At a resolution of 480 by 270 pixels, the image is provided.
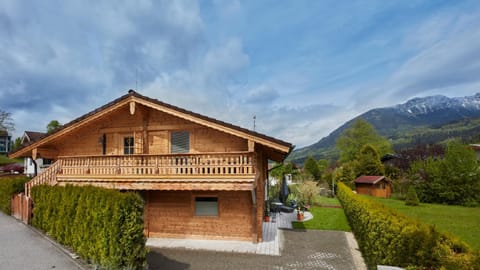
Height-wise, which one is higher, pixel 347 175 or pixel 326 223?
pixel 347 175

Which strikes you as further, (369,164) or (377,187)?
(369,164)

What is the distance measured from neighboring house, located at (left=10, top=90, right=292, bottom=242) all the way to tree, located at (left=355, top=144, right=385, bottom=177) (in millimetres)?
30390

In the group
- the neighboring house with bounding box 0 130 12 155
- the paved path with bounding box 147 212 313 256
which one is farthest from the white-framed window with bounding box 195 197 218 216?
the neighboring house with bounding box 0 130 12 155

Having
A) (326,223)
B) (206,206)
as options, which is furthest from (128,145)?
(326,223)

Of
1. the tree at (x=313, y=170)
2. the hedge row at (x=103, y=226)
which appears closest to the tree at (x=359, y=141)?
the tree at (x=313, y=170)

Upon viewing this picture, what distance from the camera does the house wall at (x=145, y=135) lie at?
1138 cm

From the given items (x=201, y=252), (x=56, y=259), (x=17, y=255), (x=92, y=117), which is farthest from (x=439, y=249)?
(x=92, y=117)

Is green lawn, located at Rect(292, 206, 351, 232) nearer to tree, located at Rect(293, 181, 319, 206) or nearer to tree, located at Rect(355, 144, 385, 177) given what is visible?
tree, located at Rect(293, 181, 319, 206)

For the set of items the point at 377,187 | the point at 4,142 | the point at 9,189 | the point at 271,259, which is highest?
the point at 4,142

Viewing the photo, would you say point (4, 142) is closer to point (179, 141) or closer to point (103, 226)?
point (179, 141)

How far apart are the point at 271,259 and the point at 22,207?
11.5 m

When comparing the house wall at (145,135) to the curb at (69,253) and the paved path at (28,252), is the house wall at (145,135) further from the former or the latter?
the paved path at (28,252)

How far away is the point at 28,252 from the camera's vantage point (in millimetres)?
7633

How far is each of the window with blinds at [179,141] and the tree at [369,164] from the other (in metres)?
33.1
